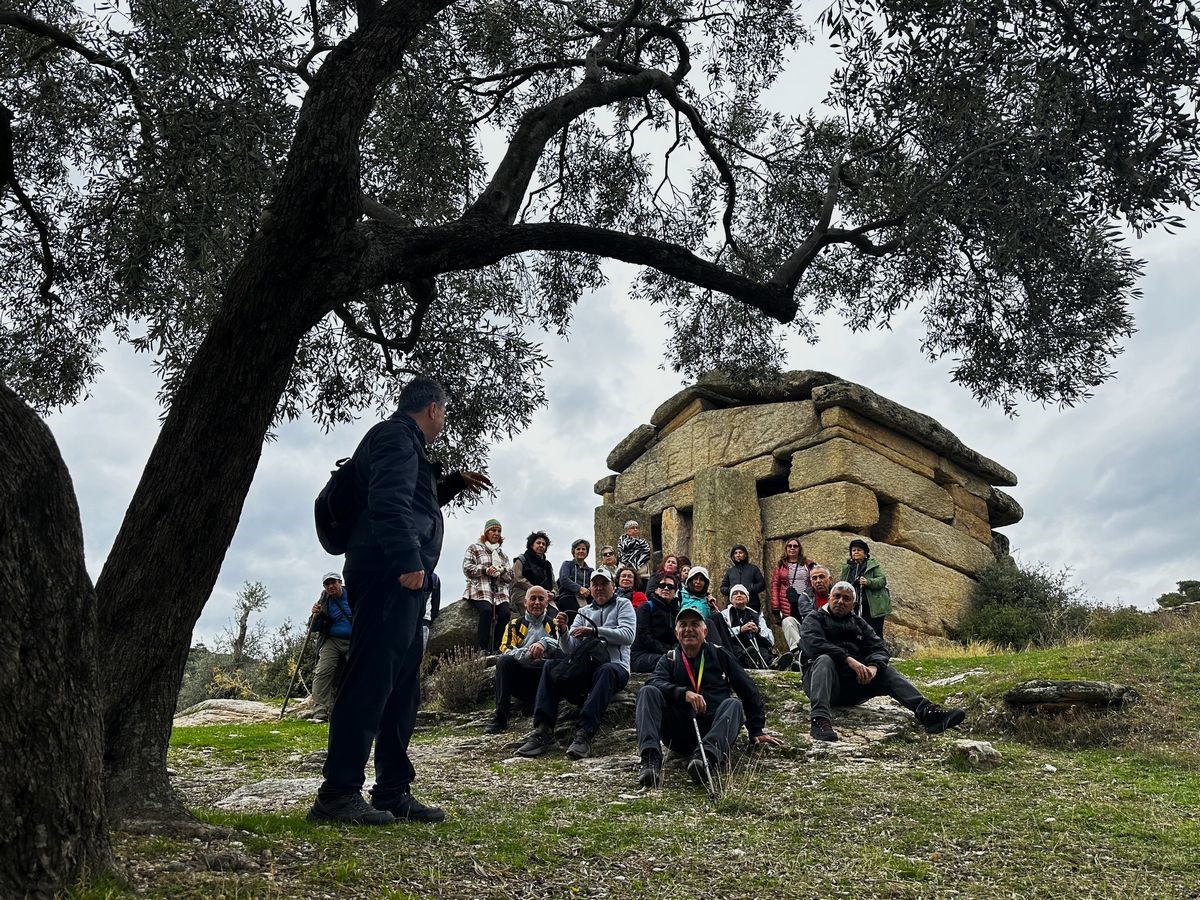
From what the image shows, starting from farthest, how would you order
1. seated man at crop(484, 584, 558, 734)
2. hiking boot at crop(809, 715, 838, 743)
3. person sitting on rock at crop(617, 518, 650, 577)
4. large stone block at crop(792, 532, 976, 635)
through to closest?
1. large stone block at crop(792, 532, 976, 635)
2. person sitting on rock at crop(617, 518, 650, 577)
3. seated man at crop(484, 584, 558, 734)
4. hiking boot at crop(809, 715, 838, 743)

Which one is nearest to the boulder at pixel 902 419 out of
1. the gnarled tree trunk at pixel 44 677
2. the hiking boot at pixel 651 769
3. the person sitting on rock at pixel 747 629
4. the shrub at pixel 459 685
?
the person sitting on rock at pixel 747 629

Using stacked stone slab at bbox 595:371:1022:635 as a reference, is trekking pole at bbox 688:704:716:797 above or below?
below

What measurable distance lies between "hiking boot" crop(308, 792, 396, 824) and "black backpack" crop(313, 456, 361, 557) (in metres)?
1.41

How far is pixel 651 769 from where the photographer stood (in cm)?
770

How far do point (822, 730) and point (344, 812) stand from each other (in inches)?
187

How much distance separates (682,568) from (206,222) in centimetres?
903

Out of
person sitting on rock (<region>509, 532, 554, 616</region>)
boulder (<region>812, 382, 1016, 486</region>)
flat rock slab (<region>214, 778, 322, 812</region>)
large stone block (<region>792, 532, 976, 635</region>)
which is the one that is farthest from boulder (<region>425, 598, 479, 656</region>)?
boulder (<region>812, 382, 1016, 486</region>)

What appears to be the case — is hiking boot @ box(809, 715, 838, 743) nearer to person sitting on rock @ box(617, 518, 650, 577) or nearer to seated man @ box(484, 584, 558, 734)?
seated man @ box(484, 584, 558, 734)

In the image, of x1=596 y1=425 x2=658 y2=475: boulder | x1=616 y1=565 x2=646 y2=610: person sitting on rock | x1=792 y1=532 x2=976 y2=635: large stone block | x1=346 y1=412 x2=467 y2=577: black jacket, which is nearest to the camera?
x1=346 y1=412 x2=467 y2=577: black jacket

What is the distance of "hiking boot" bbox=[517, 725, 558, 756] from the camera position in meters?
9.59

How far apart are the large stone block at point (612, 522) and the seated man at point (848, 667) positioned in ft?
38.3

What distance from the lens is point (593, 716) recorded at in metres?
9.50

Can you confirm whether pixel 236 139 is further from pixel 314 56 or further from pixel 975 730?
A: pixel 975 730

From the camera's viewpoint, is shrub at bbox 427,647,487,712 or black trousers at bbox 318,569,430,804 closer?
black trousers at bbox 318,569,430,804
